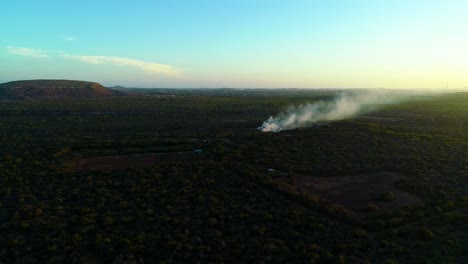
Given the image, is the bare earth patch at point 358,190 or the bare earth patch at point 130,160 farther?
the bare earth patch at point 130,160

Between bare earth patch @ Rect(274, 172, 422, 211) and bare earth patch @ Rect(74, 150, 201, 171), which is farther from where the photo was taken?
bare earth patch @ Rect(74, 150, 201, 171)

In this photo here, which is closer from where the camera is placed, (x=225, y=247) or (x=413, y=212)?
(x=225, y=247)

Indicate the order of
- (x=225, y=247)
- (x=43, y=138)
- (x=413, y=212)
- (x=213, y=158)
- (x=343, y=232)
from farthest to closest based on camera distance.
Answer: (x=43, y=138)
(x=213, y=158)
(x=413, y=212)
(x=343, y=232)
(x=225, y=247)

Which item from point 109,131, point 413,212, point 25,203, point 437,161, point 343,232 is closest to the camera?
point 343,232

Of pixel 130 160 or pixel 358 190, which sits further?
pixel 130 160

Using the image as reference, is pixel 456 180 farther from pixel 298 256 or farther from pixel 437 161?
pixel 298 256

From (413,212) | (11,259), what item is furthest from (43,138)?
(413,212)

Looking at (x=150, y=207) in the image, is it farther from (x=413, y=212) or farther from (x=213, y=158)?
(x=413, y=212)
